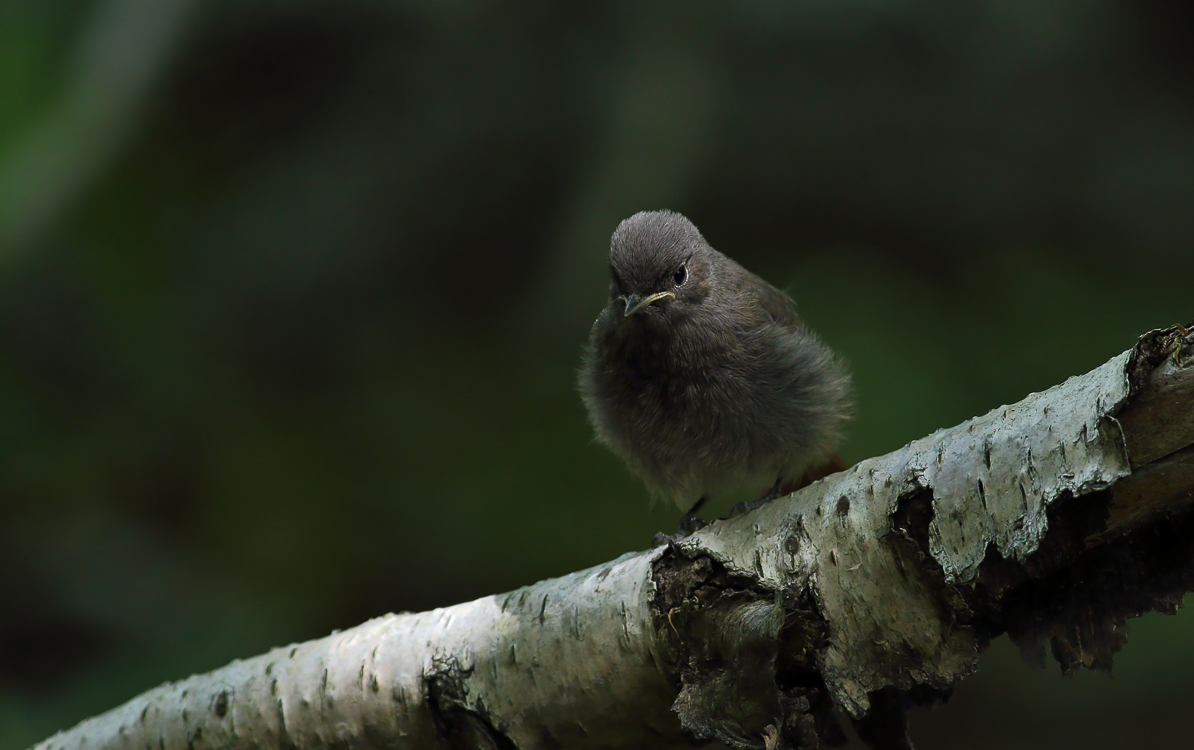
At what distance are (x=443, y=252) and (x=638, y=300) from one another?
2.35 metres

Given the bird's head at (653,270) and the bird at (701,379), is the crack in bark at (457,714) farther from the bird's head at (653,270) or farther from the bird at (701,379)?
the bird's head at (653,270)

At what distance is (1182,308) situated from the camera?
3.83m

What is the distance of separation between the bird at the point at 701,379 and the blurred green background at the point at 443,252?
1.24m

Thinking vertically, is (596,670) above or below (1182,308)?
below

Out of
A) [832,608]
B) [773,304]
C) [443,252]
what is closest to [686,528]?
[773,304]

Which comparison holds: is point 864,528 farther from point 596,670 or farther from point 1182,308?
point 1182,308

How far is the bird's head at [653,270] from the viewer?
285cm

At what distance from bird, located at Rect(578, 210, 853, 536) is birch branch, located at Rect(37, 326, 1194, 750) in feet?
2.19

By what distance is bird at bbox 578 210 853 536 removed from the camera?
2754mm

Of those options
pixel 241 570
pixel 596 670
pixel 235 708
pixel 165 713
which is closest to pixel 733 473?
pixel 596 670

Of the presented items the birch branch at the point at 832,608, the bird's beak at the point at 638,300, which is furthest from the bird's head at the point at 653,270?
the birch branch at the point at 832,608

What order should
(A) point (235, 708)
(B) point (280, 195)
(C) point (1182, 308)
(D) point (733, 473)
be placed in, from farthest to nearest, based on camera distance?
(B) point (280, 195)
(C) point (1182, 308)
(D) point (733, 473)
(A) point (235, 708)

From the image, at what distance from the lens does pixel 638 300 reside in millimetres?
Result: 2791

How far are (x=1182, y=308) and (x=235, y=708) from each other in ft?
13.8
